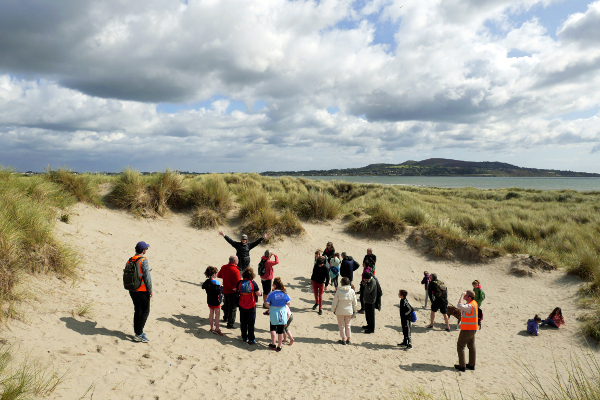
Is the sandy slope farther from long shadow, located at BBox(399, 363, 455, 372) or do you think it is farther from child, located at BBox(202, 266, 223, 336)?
child, located at BBox(202, 266, 223, 336)

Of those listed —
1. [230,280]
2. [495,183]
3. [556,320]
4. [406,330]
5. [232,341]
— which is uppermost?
[495,183]

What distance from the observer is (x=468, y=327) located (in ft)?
20.1

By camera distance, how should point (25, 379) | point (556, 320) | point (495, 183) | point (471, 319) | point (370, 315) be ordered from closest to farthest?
point (25, 379)
point (471, 319)
point (370, 315)
point (556, 320)
point (495, 183)

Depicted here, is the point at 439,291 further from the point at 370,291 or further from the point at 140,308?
the point at 140,308

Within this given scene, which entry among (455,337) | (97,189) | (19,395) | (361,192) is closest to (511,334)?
(455,337)

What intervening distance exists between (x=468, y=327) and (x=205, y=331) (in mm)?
5589

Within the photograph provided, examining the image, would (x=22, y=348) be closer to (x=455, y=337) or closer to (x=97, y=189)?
(x=455, y=337)

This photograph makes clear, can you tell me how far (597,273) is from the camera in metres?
10.3

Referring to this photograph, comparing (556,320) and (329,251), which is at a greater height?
(329,251)

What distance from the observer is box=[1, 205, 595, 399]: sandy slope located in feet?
15.6

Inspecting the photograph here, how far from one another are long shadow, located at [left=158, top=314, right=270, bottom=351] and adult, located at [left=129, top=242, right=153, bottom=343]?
1158mm

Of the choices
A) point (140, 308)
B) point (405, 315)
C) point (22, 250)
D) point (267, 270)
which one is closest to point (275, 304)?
point (267, 270)

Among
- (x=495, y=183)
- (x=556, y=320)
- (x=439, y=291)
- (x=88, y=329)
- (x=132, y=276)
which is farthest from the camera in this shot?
(x=495, y=183)

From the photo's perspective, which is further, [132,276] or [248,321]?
[248,321]
